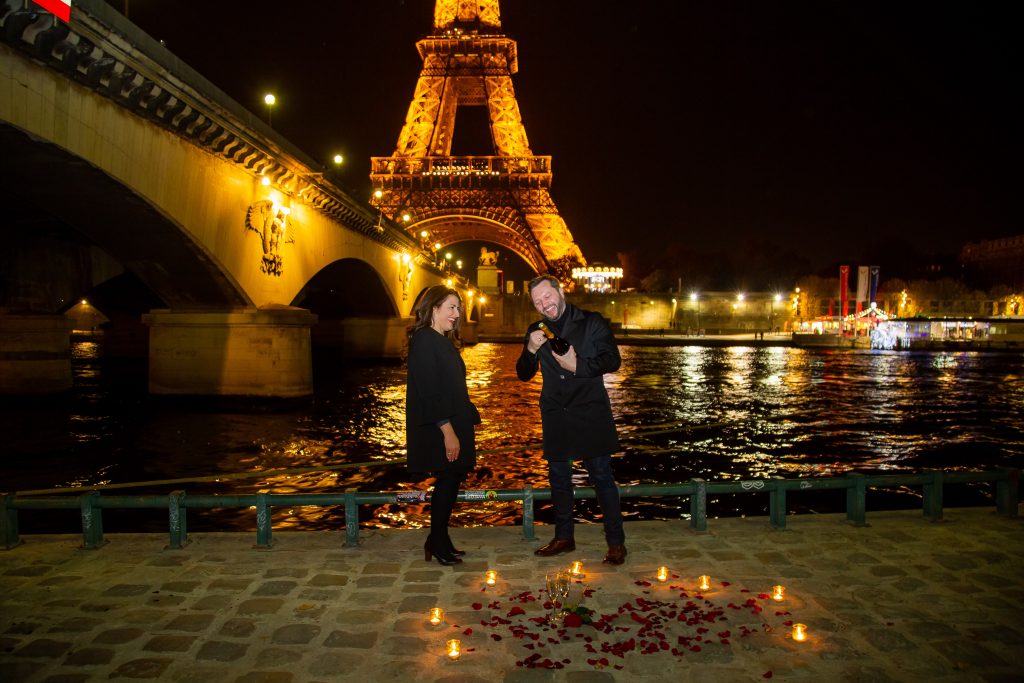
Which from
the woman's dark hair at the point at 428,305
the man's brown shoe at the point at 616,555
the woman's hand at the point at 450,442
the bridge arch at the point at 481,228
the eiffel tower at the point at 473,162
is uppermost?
the eiffel tower at the point at 473,162

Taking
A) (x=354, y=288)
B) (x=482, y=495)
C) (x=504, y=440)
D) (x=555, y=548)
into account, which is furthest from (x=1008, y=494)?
(x=354, y=288)

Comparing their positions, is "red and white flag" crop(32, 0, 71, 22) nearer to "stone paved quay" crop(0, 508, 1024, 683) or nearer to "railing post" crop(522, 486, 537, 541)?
"stone paved quay" crop(0, 508, 1024, 683)

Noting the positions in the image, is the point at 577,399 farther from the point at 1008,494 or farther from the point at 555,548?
the point at 1008,494

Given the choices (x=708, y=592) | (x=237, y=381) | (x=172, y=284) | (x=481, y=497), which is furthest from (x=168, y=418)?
(x=708, y=592)

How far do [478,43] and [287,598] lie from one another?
65569 millimetres

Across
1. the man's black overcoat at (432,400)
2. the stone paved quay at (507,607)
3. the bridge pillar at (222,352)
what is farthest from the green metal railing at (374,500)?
the bridge pillar at (222,352)

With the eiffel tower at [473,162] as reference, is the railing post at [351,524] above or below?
below

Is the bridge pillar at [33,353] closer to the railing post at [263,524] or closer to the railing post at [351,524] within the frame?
the railing post at [263,524]

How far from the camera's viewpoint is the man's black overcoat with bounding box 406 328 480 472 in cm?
477

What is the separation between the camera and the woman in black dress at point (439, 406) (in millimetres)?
4777

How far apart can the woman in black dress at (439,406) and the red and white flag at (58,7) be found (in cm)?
636

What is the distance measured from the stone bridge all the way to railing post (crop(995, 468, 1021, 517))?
38.8 ft

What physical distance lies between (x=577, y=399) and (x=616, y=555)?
1.22 metres

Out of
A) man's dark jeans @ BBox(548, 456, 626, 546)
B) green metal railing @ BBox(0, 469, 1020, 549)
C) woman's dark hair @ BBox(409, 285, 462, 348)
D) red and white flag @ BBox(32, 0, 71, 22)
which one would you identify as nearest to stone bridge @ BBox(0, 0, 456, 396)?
red and white flag @ BBox(32, 0, 71, 22)
